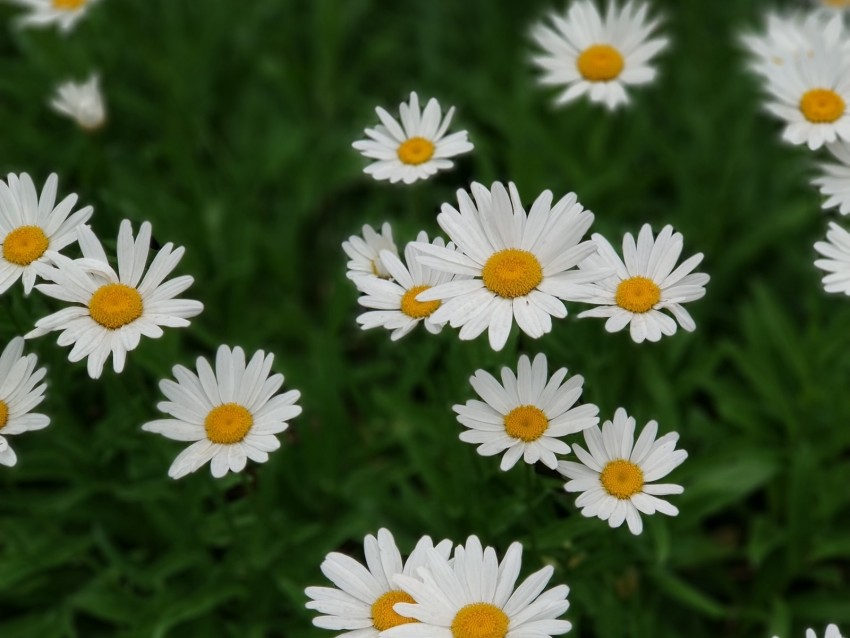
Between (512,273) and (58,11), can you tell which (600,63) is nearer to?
(512,273)

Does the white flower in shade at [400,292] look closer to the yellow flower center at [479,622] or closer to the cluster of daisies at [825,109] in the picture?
the yellow flower center at [479,622]

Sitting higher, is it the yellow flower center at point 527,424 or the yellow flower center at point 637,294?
the yellow flower center at point 637,294

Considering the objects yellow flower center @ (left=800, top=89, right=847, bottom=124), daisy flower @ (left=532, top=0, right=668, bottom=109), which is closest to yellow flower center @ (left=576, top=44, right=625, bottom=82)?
daisy flower @ (left=532, top=0, right=668, bottom=109)

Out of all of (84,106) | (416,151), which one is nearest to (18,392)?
(416,151)

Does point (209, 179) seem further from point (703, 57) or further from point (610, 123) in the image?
point (703, 57)

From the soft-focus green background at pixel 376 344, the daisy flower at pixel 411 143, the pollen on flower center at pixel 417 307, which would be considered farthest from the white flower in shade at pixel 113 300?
the daisy flower at pixel 411 143

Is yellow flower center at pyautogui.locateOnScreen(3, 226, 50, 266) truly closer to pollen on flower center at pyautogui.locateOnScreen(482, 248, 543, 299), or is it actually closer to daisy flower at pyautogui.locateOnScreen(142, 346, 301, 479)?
daisy flower at pyautogui.locateOnScreen(142, 346, 301, 479)
